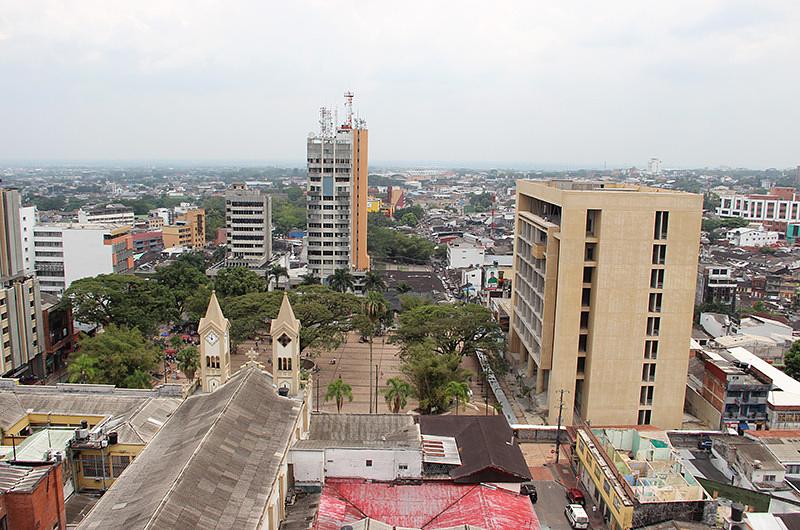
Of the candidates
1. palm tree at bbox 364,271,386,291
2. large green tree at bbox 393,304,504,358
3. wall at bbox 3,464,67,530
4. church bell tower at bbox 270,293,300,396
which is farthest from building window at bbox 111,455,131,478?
palm tree at bbox 364,271,386,291

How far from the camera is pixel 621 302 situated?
45.0 meters

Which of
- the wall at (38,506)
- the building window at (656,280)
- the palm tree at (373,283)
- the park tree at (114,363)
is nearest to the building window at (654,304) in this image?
the building window at (656,280)

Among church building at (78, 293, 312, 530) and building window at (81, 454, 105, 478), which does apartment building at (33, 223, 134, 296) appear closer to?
church building at (78, 293, 312, 530)

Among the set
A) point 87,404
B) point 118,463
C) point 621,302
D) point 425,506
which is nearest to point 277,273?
point 87,404

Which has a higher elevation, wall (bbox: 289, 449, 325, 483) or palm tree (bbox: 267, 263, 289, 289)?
wall (bbox: 289, 449, 325, 483)

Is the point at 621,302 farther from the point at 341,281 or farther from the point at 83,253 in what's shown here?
the point at 83,253

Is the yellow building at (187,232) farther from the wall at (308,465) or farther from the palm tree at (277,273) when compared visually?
the wall at (308,465)

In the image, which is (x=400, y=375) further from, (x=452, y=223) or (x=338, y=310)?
(x=452, y=223)

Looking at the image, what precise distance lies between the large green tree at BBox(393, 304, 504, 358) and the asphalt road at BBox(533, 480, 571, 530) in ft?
62.9

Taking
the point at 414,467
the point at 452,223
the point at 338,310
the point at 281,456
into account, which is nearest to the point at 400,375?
the point at 338,310

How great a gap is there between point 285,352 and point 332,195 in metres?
58.7

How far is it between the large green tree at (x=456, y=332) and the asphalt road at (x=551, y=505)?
1917 cm

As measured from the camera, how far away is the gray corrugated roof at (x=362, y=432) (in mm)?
31884

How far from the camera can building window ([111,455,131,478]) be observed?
33562 mm
